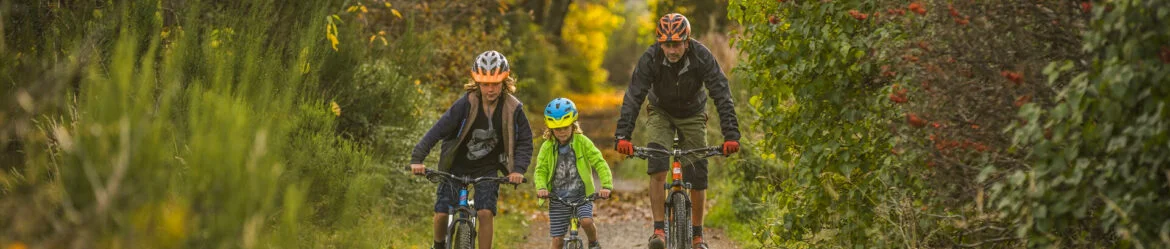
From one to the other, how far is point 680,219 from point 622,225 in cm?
644

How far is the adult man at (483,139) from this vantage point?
8.03 m

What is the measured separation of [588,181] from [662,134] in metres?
0.96

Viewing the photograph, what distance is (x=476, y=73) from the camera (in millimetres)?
8031

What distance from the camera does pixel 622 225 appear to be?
15289mm

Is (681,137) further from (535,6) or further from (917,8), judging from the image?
(535,6)

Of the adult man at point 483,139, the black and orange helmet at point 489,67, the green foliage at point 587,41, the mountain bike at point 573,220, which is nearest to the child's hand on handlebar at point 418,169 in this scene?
the adult man at point 483,139

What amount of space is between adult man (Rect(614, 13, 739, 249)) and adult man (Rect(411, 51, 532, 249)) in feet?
2.68

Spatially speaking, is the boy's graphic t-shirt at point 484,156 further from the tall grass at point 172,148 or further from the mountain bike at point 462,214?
the tall grass at point 172,148

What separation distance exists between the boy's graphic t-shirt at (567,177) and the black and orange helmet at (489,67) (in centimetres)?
66

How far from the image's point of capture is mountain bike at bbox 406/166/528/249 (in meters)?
7.84

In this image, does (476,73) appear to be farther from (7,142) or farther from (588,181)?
(7,142)

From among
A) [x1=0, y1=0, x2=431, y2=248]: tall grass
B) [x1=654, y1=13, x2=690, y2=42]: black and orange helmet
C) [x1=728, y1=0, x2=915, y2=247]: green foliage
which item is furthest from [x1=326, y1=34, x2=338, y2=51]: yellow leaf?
[x1=728, y1=0, x2=915, y2=247]: green foliage

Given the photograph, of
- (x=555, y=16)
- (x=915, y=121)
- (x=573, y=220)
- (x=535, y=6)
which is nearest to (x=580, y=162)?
(x=573, y=220)

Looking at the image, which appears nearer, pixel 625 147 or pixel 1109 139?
pixel 1109 139
